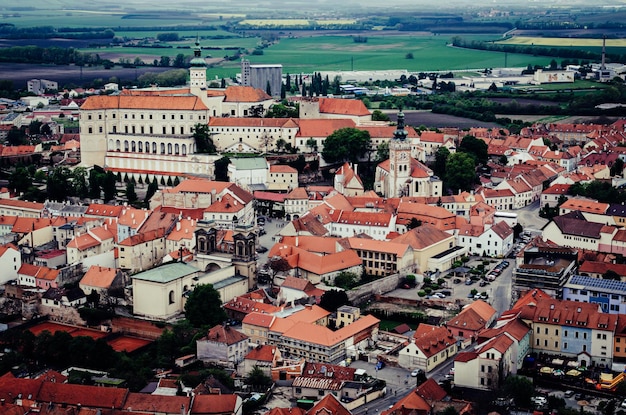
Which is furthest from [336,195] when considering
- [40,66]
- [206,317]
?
[40,66]

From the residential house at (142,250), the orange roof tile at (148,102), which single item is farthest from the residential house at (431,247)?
the orange roof tile at (148,102)

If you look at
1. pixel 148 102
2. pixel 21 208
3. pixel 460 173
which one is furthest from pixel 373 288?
pixel 148 102

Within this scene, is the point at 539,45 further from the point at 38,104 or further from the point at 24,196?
the point at 24,196

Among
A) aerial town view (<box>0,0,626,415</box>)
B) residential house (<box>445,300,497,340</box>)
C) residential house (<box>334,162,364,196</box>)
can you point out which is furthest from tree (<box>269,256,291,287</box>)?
residential house (<box>334,162,364,196</box>)

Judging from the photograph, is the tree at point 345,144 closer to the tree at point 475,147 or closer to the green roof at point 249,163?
the green roof at point 249,163

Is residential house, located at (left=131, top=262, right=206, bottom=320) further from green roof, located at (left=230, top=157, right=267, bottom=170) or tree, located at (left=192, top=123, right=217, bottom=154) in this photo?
tree, located at (left=192, top=123, right=217, bottom=154)

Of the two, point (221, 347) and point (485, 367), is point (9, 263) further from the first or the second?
point (485, 367)

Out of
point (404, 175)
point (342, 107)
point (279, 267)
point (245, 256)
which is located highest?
point (342, 107)
